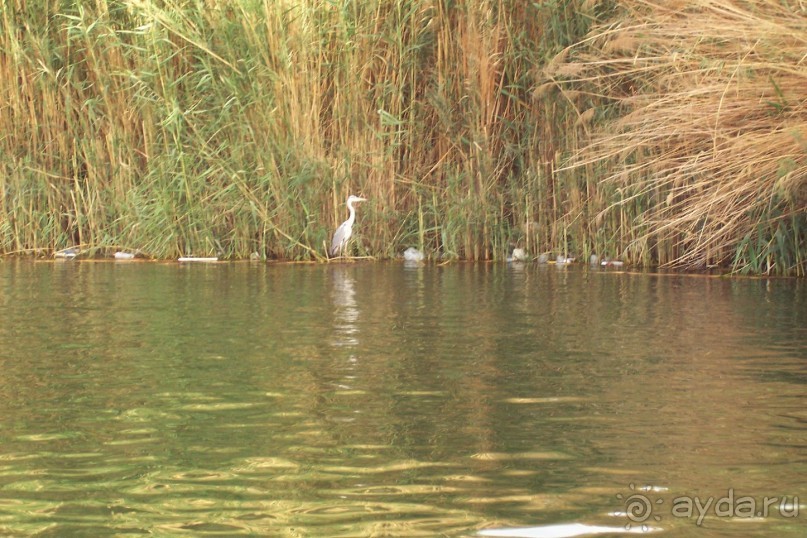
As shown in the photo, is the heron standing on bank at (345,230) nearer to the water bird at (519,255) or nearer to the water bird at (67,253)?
the water bird at (519,255)

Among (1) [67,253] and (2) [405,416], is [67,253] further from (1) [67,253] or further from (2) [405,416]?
(2) [405,416]

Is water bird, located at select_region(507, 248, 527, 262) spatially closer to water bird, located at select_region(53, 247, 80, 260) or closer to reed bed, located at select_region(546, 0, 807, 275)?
reed bed, located at select_region(546, 0, 807, 275)

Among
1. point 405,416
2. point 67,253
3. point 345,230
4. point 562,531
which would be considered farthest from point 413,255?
point 562,531

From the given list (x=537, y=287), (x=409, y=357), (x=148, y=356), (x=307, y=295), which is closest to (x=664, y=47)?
(x=537, y=287)

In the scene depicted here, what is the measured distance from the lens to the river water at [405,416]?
254 cm

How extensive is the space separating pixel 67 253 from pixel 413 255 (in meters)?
2.65

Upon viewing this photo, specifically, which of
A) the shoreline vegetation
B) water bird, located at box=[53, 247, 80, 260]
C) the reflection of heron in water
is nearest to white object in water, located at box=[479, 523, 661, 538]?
the reflection of heron in water

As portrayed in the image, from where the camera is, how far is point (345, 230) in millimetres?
8898

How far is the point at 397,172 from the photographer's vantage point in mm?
9469

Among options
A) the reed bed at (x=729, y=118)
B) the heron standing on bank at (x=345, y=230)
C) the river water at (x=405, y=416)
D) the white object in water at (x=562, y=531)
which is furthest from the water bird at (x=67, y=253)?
the white object in water at (x=562, y=531)

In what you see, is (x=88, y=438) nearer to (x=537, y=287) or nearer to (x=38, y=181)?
(x=537, y=287)

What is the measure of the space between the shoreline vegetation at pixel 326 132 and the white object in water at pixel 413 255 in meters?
0.06

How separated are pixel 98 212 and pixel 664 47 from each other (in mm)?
4630

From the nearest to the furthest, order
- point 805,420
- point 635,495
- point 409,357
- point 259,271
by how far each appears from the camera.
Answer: point 635,495 < point 805,420 < point 409,357 < point 259,271
